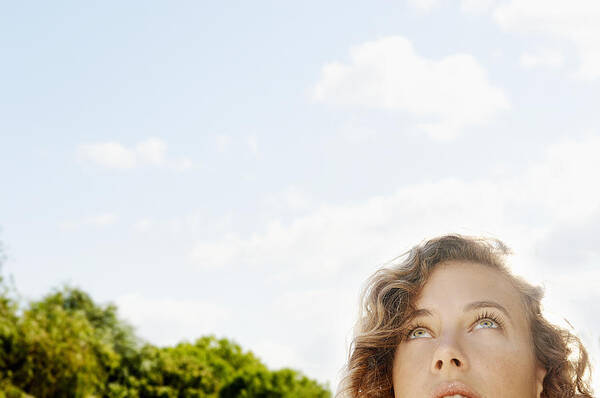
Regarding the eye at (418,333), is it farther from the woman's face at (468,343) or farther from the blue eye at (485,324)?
the blue eye at (485,324)

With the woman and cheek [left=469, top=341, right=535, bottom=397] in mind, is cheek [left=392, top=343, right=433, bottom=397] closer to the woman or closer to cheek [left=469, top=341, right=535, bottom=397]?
the woman

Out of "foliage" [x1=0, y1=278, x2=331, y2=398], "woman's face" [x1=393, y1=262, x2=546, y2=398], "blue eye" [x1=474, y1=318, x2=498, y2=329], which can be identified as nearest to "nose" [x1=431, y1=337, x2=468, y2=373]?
"woman's face" [x1=393, y1=262, x2=546, y2=398]

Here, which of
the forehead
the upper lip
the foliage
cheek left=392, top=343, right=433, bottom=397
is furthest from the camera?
the foliage

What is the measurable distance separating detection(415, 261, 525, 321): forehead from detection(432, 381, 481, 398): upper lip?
11.8 inches

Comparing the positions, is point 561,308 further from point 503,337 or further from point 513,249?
point 503,337

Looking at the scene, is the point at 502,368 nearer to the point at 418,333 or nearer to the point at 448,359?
the point at 448,359

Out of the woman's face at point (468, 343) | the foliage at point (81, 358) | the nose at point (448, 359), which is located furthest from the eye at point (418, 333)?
the foliage at point (81, 358)

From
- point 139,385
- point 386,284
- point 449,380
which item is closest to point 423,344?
point 449,380

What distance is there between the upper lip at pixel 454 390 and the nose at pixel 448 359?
49 millimetres

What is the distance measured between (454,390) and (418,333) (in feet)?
1.15

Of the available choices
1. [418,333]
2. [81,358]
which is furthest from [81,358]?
[418,333]

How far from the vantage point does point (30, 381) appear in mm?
18484

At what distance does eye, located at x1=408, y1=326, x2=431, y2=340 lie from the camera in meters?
2.65

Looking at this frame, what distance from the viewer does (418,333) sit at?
8.79ft
